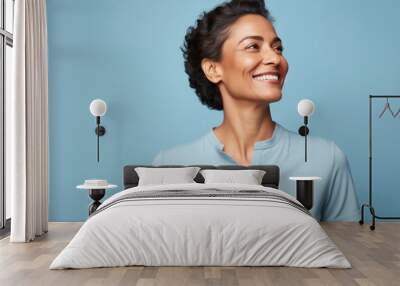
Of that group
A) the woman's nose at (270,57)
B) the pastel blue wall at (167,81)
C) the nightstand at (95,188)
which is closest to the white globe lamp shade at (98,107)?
the pastel blue wall at (167,81)

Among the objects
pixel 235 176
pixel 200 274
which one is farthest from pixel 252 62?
pixel 200 274

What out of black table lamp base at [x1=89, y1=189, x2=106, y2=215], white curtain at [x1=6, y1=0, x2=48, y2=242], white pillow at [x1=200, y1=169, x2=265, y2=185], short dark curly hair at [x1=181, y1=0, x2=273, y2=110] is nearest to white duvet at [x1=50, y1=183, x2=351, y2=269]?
white curtain at [x1=6, y1=0, x2=48, y2=242]

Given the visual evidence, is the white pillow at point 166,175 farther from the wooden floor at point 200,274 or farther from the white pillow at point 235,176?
the wooden floor at point 200,274

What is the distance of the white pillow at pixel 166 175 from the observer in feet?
22.4

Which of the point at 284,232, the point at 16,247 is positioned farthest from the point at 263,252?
the point at 16,247

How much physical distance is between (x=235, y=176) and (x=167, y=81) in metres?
1.56

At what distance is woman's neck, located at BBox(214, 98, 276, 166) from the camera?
292 inches

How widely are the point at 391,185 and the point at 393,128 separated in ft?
2.34

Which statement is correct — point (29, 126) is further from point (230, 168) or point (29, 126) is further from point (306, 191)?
point (306, 191)

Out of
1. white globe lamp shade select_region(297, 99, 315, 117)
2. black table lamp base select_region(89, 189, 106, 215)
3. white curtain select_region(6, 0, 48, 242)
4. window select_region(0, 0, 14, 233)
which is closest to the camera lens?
white curtain select_region(6, 0, 48, 242)

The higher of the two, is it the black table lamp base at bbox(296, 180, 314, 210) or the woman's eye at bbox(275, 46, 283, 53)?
the woman's eye at bbox(275, 46, 283, 53)

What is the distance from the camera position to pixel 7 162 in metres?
6.89

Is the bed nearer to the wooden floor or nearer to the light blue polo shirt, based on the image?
the wooden floor

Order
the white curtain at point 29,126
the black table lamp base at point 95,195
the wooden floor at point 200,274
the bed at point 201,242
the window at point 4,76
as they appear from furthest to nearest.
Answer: the black table lamp base at point 95,195
the window at point 4,76
the white curtain at point 29,126
the bed at point 201,242
the wooden floor at point 200,274
